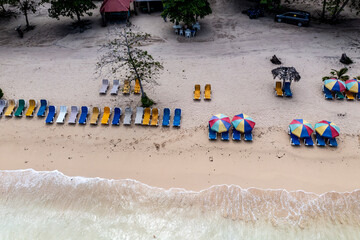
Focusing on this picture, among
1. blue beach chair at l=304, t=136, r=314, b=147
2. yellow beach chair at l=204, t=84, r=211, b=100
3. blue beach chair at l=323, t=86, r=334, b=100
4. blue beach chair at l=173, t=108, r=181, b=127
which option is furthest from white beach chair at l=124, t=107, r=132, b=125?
blue beach chair at l=323, t=86, r=334, b=100

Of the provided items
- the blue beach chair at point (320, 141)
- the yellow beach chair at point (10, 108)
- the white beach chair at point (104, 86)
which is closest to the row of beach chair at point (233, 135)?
the blue beach chair at point (320, 141)

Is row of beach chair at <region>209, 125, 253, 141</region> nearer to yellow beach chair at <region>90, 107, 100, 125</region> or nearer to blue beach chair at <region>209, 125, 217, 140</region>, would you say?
blue beach chair at <region>209, 125, 217, 140</region>

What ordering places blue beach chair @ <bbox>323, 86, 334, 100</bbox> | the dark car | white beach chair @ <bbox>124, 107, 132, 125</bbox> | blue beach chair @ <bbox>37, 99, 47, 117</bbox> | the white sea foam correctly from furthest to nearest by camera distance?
the dark car < blue beach chair @ <bbox>323, 86, 334, 100</bbox> < blue beach chair @ <bbox>37, 99, 47, 117</bbox> < white beach chair @ <bbox>124, 107, 132, 125</bbox> < the white sea foam

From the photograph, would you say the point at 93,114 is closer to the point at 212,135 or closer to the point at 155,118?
the point at 155,118

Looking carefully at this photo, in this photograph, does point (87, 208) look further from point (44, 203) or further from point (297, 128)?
point (297, 128)

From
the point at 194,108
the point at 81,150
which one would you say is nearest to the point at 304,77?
the point at 194,108

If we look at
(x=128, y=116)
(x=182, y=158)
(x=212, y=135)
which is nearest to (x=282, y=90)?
(x=212, y=135)

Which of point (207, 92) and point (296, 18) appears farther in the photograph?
point (296, 18)
